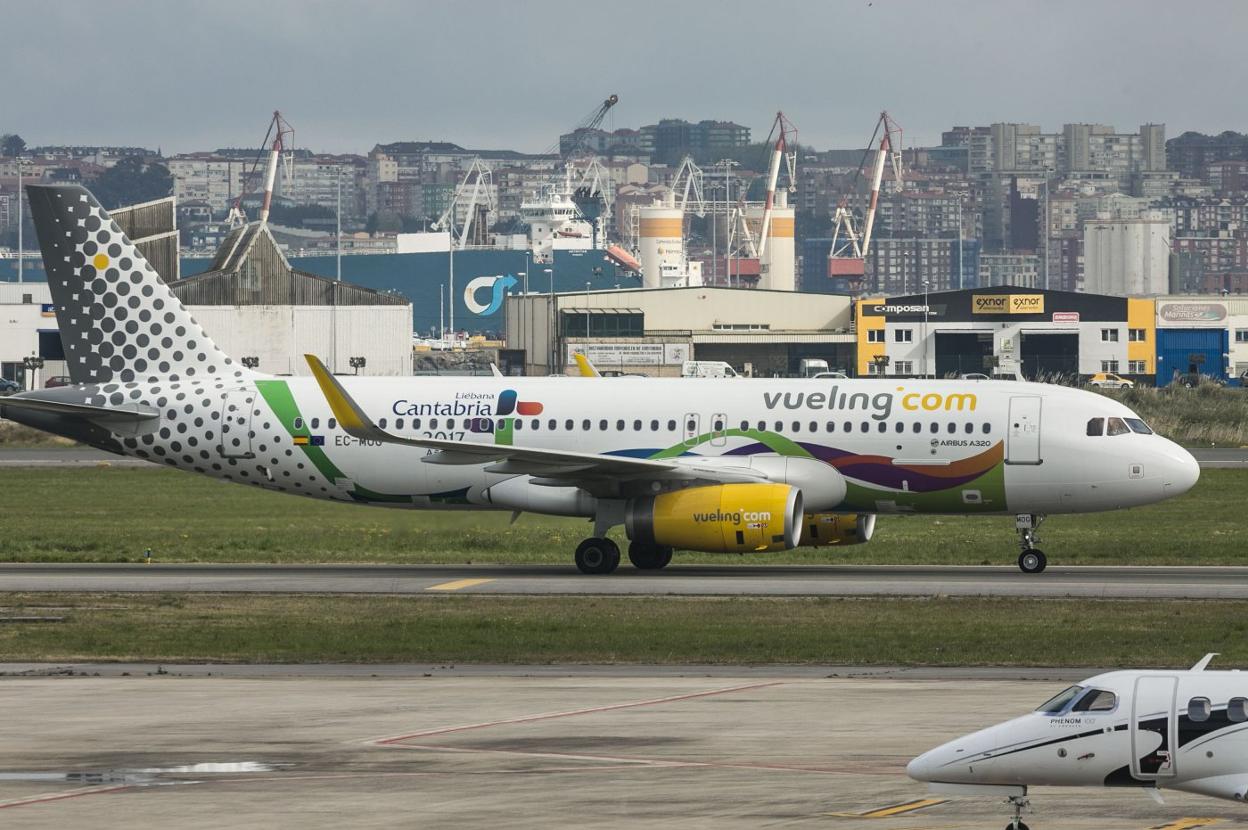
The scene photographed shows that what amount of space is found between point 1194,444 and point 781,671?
57.3 m

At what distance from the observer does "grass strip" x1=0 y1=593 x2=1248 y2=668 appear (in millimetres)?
27891

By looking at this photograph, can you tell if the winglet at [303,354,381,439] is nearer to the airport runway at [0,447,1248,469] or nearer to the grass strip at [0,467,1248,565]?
the grass strip at [0,467,1248,565]

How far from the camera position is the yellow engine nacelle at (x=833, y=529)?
3894cm

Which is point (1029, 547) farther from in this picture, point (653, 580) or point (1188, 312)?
point (1188, 312)

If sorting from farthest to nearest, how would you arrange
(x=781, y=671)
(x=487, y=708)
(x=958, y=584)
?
1. (x=958, y=584)
2. (x=781, y=671)
3. (x=487, y=708)

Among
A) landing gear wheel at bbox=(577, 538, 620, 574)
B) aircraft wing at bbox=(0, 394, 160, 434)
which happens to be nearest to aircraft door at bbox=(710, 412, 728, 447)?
landing gear wheel at bbox=(577, 538, 620, 574)

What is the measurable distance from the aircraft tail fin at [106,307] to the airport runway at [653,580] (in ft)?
13.6

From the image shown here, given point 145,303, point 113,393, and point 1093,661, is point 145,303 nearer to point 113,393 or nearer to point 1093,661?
point 113,393

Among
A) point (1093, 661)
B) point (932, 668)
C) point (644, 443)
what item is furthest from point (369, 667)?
point (644, 443)

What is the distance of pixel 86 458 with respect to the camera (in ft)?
242

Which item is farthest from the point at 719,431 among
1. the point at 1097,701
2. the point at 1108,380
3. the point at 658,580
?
the point at 1108,380

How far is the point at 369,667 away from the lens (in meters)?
27.3

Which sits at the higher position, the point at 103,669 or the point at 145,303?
the point at 145,303

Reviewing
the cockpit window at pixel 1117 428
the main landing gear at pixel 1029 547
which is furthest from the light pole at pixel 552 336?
the cockpit window at pixel 1117 428
